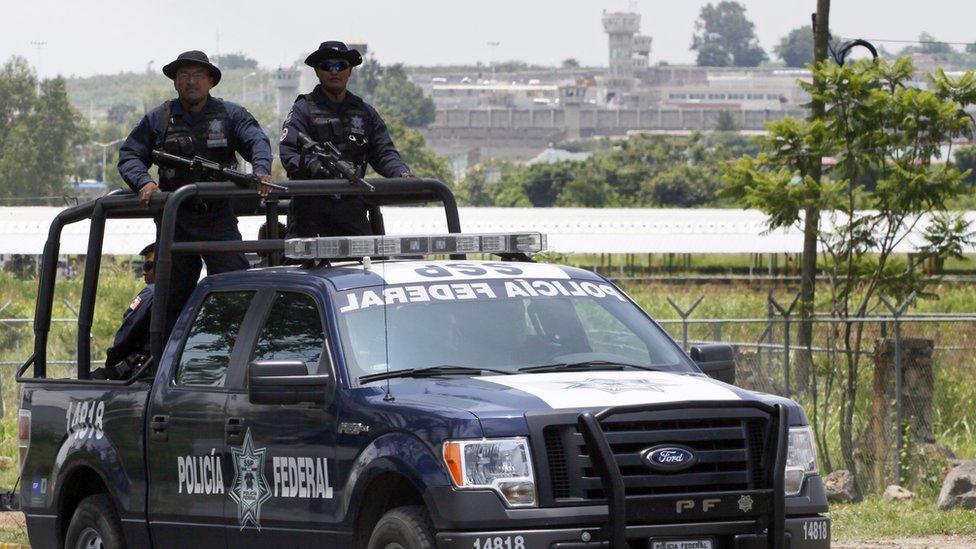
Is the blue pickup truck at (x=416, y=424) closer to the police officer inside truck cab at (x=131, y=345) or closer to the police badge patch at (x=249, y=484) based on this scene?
the police badge patch at (x=249, y=484)

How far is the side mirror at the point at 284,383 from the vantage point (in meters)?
7.70

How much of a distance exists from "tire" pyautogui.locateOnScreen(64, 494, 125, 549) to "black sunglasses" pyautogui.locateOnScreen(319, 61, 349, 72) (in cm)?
291

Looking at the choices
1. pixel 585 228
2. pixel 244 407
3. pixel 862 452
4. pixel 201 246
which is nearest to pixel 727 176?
pixel 862 452

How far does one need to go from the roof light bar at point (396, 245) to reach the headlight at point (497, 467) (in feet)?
5.47

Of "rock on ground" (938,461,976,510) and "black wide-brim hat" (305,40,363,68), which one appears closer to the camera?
"black wide-brim hat" (305,40,363,68)

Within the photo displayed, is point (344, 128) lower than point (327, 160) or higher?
higher

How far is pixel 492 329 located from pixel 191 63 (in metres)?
3.28

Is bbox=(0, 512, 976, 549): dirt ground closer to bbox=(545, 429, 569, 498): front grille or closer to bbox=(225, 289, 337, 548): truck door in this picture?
bbox=(225, 289, 337, 548): truck door

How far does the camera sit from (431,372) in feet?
25.8

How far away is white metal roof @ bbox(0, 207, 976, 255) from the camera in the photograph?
58.0 meters

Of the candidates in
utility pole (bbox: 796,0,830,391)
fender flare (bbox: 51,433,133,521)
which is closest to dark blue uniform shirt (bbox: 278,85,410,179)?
fender flare (bbox: 51,433,133,521)

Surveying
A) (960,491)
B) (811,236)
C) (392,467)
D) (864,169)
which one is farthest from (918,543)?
(811,236)

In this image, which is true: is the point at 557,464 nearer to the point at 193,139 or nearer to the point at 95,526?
the point at 95,526

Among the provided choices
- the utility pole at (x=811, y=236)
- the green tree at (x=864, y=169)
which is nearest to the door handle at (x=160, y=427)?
the utility pole at (x=811, y=236)
